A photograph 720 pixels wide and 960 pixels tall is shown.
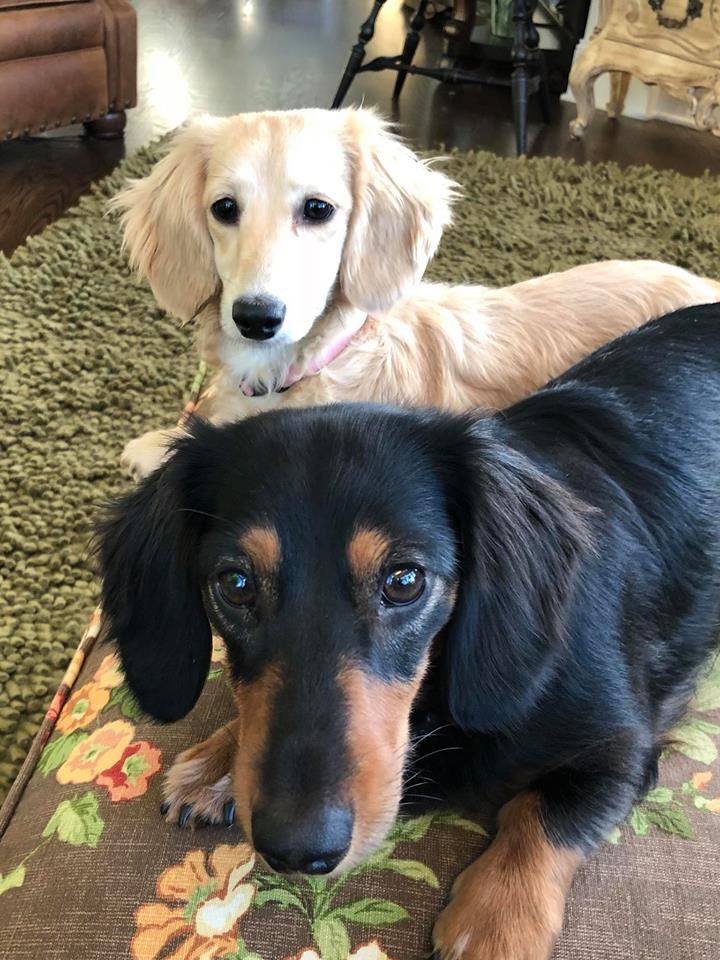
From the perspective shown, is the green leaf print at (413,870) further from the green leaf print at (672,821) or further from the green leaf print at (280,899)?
the green leaf print at (672,821)

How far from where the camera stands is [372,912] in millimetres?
1078

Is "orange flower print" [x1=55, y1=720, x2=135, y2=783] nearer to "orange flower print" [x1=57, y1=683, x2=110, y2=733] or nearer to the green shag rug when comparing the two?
"orange flower print" [x1=57, y1=683, x2=110, y2=733]

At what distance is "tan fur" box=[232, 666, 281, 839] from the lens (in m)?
0.92

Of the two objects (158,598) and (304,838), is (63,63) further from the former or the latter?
(304,838)

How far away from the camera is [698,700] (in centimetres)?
139

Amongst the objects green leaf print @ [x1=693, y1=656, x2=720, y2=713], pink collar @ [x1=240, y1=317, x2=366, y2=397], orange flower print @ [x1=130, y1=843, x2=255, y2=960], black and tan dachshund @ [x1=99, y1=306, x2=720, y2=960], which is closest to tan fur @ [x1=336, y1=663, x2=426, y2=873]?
black and tan dachshund @ [x1=99, y1=306, x2=720, y2=960]

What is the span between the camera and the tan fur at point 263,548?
101 cm

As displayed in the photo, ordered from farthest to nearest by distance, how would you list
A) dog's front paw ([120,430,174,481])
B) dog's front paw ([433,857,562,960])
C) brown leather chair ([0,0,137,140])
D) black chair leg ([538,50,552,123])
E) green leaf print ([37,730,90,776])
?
black chair leg ([538,50,552,123]) → brown leather chair ([0,0,137,140]) → dog's front paw ([120,430,174,481]) → green leaf print ([37,730,90,776]) → dog's front paw ([433,857,562,960])

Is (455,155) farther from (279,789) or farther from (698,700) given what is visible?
(279,789)

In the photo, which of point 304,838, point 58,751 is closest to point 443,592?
point 304,838

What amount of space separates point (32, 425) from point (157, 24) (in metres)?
4.63

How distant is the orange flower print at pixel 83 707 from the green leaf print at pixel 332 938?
522 millimetres

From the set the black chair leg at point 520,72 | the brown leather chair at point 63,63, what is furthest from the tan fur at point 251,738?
the black chair leg at point 520,72

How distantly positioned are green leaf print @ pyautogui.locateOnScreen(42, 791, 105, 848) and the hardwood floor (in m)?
2.49
